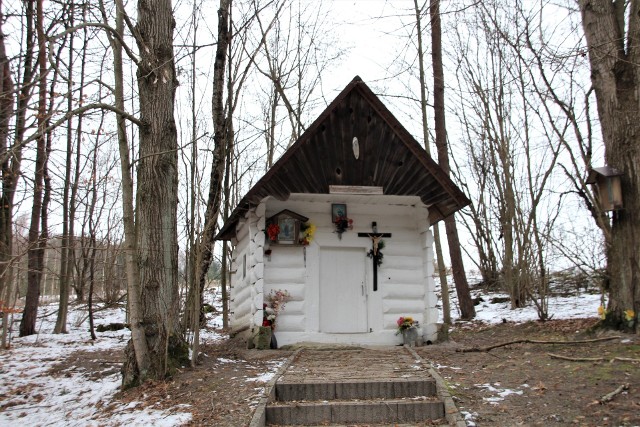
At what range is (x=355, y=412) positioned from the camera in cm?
620

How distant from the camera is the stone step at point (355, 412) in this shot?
613 centimetres

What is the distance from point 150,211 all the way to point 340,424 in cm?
435

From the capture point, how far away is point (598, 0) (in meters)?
9.19

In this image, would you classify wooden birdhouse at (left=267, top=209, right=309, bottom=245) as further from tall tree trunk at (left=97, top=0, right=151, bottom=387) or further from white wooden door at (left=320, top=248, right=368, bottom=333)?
tall tree trunk at (left=97, top=0, right=151, bottom=387)

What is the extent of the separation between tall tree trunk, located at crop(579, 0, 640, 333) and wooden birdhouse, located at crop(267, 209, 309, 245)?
5800 mm

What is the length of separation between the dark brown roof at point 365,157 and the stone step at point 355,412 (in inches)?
201

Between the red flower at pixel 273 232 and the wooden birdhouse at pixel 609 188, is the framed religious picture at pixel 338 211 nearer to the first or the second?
the red flower at pixel 273 232

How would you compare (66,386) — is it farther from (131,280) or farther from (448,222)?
(448,222)

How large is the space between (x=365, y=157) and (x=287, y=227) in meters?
2.15

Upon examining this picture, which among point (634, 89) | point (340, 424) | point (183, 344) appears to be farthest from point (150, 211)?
point (634, 89)

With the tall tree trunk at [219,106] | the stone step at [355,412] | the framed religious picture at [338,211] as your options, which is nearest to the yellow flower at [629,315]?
the stone step at [355,412]

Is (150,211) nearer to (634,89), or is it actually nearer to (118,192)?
(634,89)

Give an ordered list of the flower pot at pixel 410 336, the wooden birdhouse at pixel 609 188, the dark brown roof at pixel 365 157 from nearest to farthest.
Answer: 1. the wooden birdhouse at pixel 609 188
2. the dark brown roof at pixel 365 157
3. the flower pot at pixel 410 336

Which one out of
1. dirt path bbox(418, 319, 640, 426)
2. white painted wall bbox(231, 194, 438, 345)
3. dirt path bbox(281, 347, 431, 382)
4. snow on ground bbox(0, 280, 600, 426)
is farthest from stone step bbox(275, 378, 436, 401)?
white painted wall bbox(231, 194, 438, 345)
